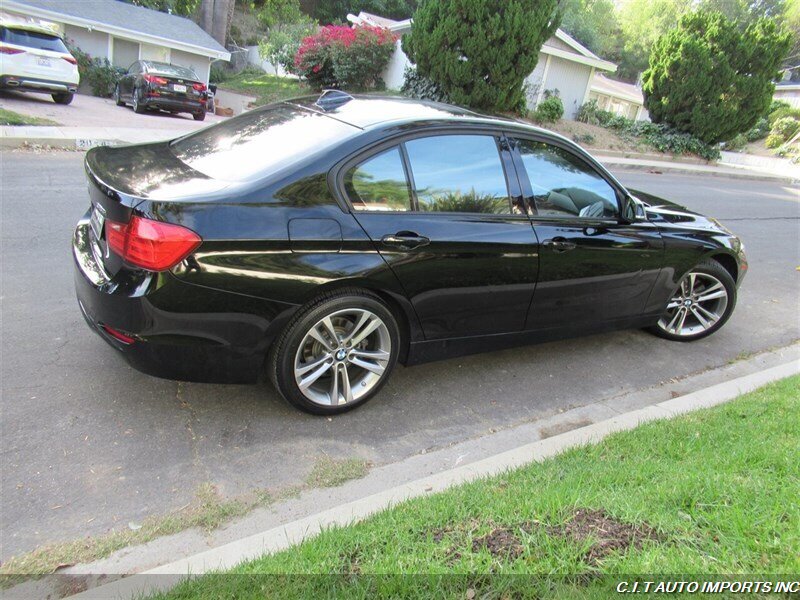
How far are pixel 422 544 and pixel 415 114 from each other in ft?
8.34

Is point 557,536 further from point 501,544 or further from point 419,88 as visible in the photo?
point 419,88

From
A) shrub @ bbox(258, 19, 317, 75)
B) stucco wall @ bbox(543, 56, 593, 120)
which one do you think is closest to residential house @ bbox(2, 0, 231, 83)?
shrub @ bbox(258, 19, 317, 75)

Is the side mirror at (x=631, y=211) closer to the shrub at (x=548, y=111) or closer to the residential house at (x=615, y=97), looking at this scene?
the shrub at (x=548, y=111)

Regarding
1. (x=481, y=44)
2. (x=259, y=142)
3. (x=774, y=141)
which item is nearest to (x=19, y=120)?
(x=259, y=142)

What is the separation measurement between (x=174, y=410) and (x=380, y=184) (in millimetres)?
1753

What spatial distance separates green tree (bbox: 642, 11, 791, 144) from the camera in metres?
23.8

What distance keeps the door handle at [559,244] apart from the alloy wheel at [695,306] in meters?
1.51

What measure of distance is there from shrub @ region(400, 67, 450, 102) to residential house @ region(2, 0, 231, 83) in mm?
10014

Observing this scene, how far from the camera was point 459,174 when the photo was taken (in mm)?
3598

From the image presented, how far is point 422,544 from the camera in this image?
2.24 metres

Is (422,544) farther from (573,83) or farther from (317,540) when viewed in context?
(573,83)

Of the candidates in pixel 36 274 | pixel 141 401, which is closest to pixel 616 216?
pixel 141 401

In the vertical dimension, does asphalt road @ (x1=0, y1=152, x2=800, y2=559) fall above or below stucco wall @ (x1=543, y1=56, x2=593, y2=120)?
below

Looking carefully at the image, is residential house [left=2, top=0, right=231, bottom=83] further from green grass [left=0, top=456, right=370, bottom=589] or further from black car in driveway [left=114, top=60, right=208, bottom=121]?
green grass [left=0, top=456, right=370, bottom=589]
